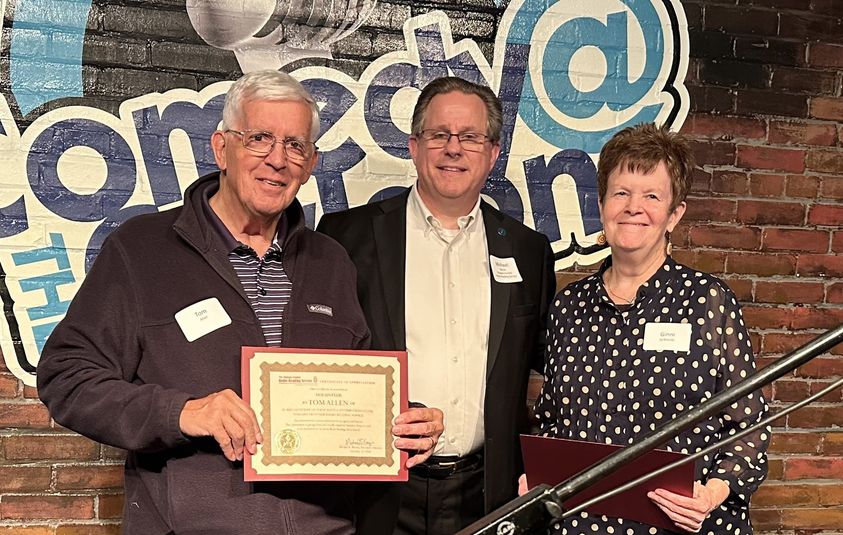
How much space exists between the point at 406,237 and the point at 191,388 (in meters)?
0.97

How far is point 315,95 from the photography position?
308 centimetres

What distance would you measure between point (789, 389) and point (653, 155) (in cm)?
165

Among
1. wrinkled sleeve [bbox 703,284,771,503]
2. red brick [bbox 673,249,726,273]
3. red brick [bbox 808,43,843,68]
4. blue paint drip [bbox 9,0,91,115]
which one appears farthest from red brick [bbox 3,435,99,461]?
red brick [bbox 808,43,843,68]

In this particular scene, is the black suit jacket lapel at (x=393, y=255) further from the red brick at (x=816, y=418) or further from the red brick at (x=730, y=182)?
the red brick at (x=816, y=418)


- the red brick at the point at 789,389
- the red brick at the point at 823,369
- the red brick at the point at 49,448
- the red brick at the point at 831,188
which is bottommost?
the red brick at the point at 49,448

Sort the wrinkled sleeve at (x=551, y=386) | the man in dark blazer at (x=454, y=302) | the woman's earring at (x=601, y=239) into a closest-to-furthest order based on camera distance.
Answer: the wrinkled sleeve at (x=551, y=386) < the man in dark blazer at (x=454, y=302) < the woman's earring at (x=601, y=239)

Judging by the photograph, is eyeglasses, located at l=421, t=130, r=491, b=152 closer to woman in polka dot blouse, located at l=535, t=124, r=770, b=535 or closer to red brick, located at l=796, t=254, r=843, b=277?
woman in polka dot blouse, located at l=535, t=124, r=770, b=535

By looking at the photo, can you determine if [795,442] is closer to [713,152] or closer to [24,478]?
[713,152]

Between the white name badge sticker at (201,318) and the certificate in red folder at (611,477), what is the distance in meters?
0.68

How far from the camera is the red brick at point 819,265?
347 cm

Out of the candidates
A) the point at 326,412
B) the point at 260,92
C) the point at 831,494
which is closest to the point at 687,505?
the point at 326,412

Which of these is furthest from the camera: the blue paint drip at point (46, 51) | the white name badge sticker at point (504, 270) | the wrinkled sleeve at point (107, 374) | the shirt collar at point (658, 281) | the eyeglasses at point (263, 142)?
the blue paint drip at point (46, 51)

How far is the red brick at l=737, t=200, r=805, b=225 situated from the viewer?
3.42 metres

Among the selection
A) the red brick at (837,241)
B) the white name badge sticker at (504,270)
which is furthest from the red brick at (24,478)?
the red brick at (837,241)
